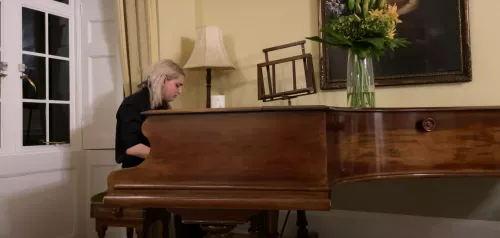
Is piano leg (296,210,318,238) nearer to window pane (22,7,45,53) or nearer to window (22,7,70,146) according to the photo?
window (22,7,70,146)

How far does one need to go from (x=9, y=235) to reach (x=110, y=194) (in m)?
1.56

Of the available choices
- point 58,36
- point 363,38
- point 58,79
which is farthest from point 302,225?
point 58,36

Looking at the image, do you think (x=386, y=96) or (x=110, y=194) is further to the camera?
(x=386, y=96)

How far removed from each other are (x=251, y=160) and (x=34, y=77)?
2.04 metres

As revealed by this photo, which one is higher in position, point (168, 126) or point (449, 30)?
point (449, 30)

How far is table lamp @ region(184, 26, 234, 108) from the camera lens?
2.78 m

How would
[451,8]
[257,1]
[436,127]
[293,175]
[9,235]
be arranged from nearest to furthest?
[293,175] < [436,127] < [451,8] < [9,235] < [257,1]

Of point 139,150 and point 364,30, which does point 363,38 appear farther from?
point 139,150

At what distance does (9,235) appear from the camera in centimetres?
262

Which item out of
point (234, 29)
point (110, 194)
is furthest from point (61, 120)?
point (110, 194)

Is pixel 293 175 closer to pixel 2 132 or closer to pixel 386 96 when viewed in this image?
pixel 386 96

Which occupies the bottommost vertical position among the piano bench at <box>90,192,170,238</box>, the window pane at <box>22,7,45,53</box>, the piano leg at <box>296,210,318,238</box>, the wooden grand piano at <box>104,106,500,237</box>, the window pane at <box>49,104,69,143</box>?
the piano leg at <box>296,210,318,238</box>

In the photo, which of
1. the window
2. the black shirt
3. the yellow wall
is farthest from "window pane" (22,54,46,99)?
the black shirt

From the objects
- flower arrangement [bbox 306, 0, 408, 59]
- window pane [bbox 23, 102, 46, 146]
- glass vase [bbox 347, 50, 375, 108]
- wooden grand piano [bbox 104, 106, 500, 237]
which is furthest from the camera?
A: window pane [bbox 23, 102, 46, 146]
